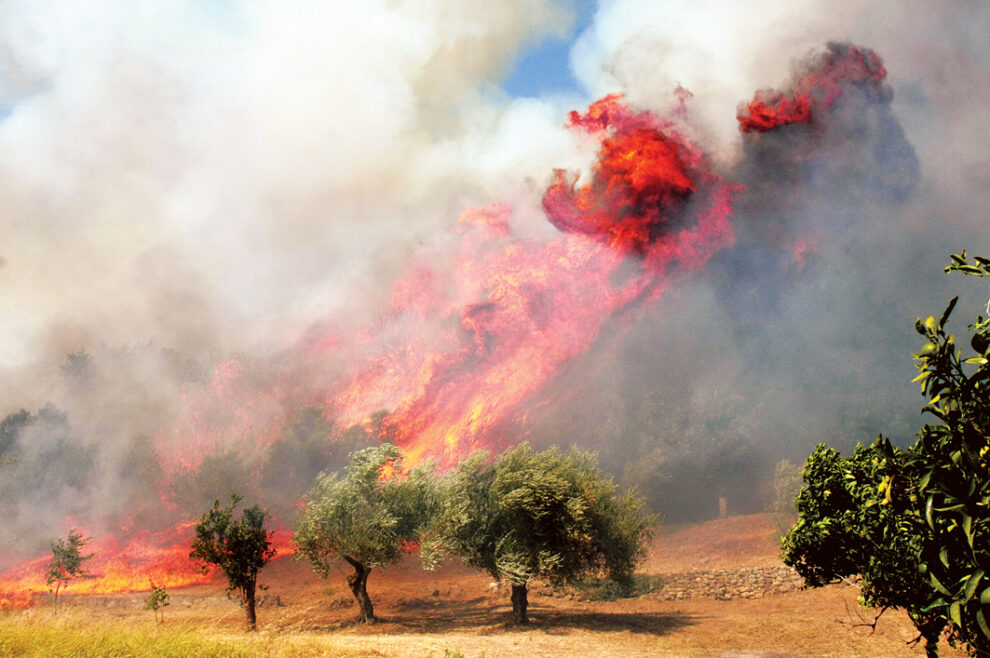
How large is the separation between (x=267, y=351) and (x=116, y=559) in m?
30.8

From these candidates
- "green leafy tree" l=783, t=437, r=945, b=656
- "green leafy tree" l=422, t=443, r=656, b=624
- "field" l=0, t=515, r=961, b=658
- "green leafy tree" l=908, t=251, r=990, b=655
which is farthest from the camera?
"green leafy tree" l=422, t=443, r=656, b=624

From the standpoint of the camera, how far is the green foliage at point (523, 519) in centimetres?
3250

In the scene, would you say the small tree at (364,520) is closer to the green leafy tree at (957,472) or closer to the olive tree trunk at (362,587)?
the olive tree trunk at (362,587)

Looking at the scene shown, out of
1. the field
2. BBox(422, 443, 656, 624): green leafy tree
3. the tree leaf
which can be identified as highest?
the tree leaf

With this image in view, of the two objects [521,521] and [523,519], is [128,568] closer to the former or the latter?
[521,521]

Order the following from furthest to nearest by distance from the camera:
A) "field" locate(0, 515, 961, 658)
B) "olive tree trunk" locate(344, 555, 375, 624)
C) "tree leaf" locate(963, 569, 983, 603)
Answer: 1. "olive tree trunk" locate(344, 555, 375, 624)
2. "field" locate(0, 515, 961, 658)
3. "tree leaf" locate(963, 569, 983, 603)

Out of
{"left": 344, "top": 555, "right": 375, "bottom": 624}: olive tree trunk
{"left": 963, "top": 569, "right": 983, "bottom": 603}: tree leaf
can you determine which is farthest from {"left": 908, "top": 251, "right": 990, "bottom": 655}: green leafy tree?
{"left": 344, "top": 555, "right": 375, "bottom": 624}: olive tree trunk

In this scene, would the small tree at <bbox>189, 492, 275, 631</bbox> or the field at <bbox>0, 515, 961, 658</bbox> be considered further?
the small tree at <bbox>189, 492, 275, 631</bbox>

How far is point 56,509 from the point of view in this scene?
7131 centimetres

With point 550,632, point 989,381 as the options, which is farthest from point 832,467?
point 550,632

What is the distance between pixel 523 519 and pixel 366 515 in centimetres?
948

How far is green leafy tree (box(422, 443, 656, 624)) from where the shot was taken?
32.5 m

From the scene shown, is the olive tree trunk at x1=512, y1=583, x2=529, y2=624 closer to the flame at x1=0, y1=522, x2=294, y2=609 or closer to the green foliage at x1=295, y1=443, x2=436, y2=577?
the green foliage at x1=295, y1=443, x2=436, y2=577

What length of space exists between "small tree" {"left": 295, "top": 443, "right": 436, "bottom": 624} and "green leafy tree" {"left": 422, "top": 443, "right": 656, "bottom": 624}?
2.09m
